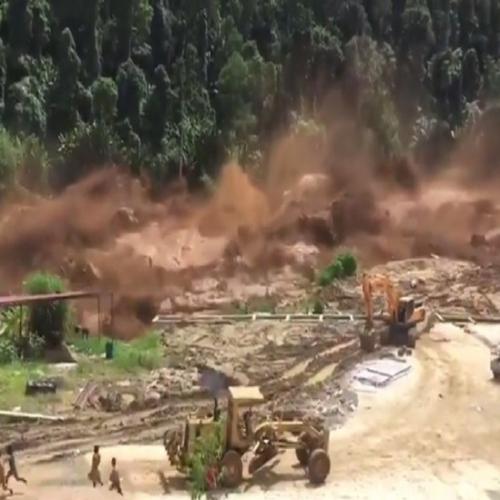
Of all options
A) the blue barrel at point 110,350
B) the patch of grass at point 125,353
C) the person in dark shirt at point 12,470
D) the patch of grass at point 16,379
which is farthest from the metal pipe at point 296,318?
the person in dark shirt at point 12,470

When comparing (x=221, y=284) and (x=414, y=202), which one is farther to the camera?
(x=414, y=202)

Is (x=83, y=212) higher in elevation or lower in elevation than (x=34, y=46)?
lower

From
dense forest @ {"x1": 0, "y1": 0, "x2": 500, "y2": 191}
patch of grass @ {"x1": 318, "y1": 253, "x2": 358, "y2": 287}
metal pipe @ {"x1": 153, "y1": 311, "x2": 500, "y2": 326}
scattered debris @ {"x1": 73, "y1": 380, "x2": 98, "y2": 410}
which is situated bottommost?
scattered debris @ {"x1": 73, "y1": 380, "x2": 98, "y2": 410}

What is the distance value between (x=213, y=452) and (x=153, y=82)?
1875 inches

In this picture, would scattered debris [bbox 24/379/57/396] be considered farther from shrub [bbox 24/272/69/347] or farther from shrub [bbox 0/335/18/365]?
shrub [bbox 24/272/69/347]

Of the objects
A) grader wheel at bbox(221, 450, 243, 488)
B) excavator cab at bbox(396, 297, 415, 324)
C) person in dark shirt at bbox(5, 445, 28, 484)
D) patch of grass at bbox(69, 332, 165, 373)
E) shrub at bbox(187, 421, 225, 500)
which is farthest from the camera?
excavator cab at bbox(396, 297, 415, 324)

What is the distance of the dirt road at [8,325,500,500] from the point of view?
19.3 metres

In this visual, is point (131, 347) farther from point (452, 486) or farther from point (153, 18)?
point (153, 18)

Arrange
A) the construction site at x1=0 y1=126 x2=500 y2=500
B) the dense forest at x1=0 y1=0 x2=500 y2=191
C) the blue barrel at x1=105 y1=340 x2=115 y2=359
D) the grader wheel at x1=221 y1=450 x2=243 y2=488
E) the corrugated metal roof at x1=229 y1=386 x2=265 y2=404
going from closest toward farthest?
the grader wheel at x1=221 y1=450 x2=243 y2=488 → the corrugated metal roof at x1=229 y1=386 x2=265 y2=404 → the construction site at x1=0 y1=126 x2=500 y2=500 → the blue barrel at x1=105 y1=340 x2=115 y2=359 → the dense forest at x1=0 y1=0 x2=500 y2=191

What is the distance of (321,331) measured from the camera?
1264 inches

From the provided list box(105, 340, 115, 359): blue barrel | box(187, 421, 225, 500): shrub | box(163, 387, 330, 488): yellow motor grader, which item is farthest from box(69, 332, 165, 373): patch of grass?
box(187, 421, 225, 500): shrub

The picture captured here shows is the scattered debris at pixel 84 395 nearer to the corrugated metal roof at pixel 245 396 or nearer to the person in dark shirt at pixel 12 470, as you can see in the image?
the person in dark shirt at pixel 12 470

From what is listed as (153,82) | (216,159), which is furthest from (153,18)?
(216,159)

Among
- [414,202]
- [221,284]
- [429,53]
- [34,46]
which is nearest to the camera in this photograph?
[221,284]
